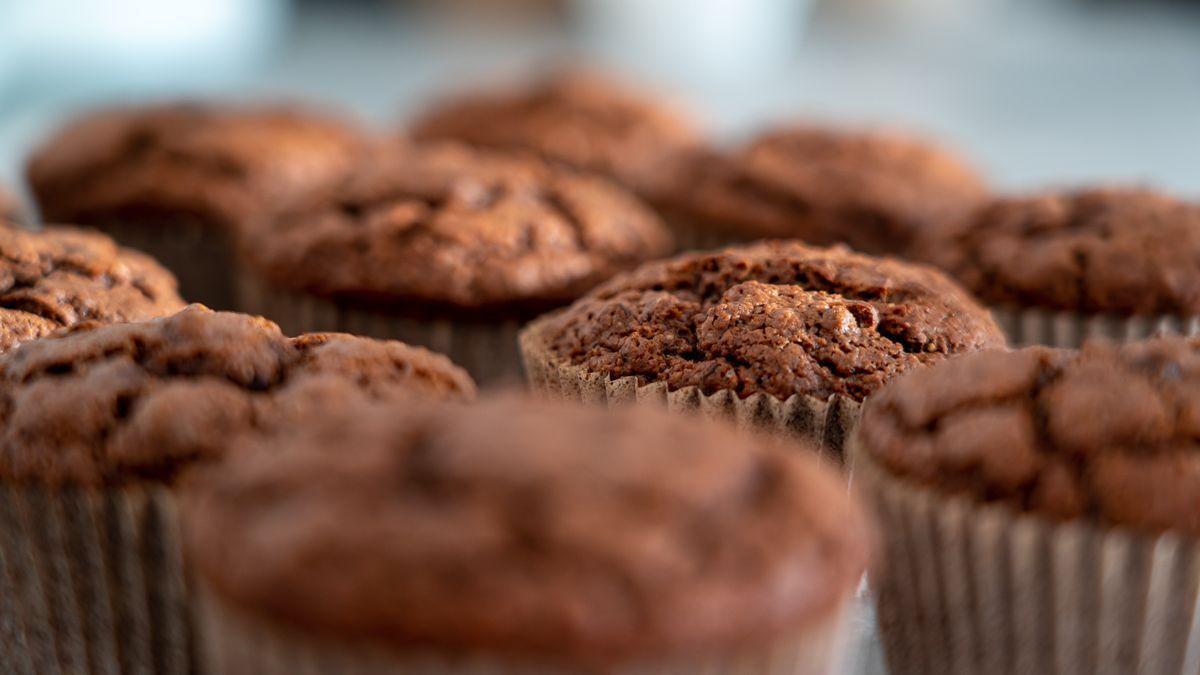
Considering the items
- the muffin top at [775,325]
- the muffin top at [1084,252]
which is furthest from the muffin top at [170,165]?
the muffin top at [1084,252]

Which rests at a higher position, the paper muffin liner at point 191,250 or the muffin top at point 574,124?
the muffin top at point 574,124

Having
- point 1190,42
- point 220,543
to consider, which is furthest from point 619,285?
point 1190,42

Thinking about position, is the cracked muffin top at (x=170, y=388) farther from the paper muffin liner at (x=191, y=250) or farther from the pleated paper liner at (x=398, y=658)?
the paper muffin liner at (x=191, y=250)

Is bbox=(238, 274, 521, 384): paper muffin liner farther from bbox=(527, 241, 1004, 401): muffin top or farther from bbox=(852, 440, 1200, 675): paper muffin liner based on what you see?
bbox=(852, 440, 1200, 675): paper muffin liner

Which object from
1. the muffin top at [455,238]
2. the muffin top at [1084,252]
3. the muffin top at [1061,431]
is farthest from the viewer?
the muffin top at [455,238]

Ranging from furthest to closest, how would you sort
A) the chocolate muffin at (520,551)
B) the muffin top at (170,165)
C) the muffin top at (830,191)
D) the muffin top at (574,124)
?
1. the muffin top at (574,124)
2. the muffin top at (170,165)
3. the muffin top at (830,191)
4. the chocolate muffin at (520,551)
